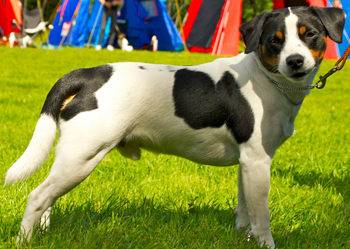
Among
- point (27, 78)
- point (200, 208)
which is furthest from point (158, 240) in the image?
point (27, 78)

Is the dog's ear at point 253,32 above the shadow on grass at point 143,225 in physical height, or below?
above

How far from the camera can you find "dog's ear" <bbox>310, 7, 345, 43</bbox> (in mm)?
2691

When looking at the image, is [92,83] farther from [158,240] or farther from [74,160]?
[158,240]

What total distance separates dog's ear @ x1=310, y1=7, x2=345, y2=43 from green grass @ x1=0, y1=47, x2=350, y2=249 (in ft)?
4.39

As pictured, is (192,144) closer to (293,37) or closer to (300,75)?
(300,75)

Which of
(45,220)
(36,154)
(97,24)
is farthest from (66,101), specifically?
(97,24)

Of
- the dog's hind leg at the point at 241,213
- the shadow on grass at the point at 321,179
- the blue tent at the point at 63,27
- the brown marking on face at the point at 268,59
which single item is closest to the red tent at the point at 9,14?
the blue tent at the point at 63,27

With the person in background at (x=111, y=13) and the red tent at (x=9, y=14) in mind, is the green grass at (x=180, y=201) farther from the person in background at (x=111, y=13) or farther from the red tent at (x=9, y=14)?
the red tent at (x=9, y=14)

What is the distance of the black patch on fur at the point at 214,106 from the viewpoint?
273 cm

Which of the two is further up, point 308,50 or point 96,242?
point 308,50

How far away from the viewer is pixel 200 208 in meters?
3.35

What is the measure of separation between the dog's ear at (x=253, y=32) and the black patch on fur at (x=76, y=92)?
0.86 m

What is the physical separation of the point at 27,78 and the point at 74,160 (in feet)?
23.0

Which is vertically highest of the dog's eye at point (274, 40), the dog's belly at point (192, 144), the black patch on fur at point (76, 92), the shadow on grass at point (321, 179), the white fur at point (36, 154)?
the dog's eye at point (274, 40)
